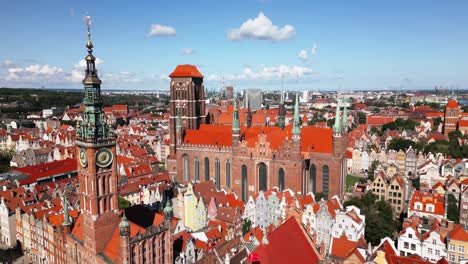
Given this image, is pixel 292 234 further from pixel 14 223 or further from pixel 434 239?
pixel 14 223

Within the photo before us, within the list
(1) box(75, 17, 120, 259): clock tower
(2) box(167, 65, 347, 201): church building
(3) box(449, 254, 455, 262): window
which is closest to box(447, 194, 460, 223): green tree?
(3) box(449, 254, 455, 262): window

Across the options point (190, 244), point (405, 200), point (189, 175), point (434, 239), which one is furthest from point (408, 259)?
point (189, 175)

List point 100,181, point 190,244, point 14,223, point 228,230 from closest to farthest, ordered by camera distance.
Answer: point 100,181 < point 190,244 < point 228,230 < point 14,223

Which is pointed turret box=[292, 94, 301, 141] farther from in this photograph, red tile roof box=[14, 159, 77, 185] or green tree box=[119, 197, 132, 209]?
red tile roof box=[14, 159, 77, 185]

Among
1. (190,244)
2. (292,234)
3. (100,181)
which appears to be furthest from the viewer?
(190,244)

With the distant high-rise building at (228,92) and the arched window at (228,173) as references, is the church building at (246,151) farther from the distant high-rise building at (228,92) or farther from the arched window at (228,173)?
the distant high-rise building at (228,92)

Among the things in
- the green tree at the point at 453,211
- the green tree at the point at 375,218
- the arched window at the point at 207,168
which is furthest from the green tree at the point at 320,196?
the arched window at the point at 207,168

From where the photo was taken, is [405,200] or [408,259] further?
[405,200]

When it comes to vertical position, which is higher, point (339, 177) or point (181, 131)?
point (181, 131)
